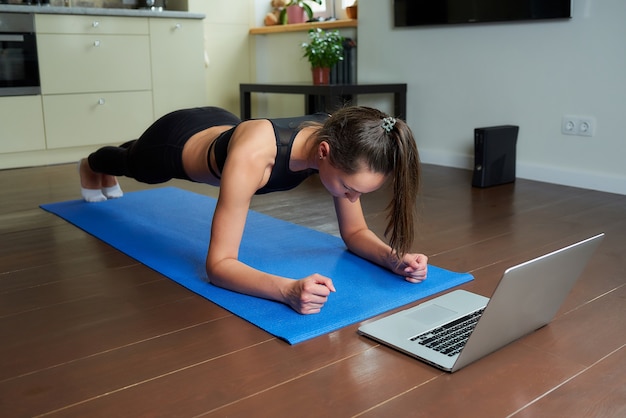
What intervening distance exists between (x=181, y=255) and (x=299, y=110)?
2.94 meters

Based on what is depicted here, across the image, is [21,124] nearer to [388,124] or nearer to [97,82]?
[97,82]

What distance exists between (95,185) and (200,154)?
1009 millimetres

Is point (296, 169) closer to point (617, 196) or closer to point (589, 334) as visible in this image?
point (589, 334)

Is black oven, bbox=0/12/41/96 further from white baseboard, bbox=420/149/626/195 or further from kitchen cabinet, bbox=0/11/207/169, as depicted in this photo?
white baseboard, bbox=420/149/626/195

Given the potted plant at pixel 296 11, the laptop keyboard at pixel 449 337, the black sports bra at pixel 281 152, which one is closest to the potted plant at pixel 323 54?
the potted plant at pixel 296 11

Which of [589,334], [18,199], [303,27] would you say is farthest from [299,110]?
[589,334]

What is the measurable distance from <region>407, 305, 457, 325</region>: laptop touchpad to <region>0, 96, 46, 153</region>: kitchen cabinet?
2.99 meters

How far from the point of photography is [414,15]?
12.2 feet

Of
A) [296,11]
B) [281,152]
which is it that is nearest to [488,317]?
[281,152]

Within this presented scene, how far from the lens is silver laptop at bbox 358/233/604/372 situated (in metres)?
1.19

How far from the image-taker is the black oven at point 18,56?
3.62 metres

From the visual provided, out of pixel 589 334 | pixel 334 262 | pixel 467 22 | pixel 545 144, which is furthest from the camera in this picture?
pixel 467 22

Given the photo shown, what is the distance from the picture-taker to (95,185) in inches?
106

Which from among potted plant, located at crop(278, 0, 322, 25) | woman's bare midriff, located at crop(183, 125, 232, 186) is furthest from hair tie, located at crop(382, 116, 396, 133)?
potted plant, located at crop(278, 0, 322, 25)
